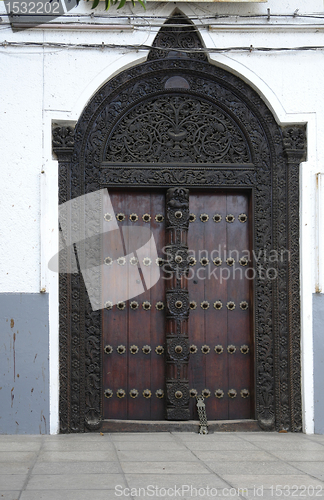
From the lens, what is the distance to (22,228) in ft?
17.9

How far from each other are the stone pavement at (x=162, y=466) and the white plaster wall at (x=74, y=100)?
64cm

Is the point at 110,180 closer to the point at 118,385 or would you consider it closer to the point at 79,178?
the point at 79,178

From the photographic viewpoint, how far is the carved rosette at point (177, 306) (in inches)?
221

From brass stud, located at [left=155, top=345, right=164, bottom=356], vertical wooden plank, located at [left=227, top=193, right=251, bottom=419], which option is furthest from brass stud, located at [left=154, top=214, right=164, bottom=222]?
brass stud, located at [left=155, top=345, right=164, bottom=356]

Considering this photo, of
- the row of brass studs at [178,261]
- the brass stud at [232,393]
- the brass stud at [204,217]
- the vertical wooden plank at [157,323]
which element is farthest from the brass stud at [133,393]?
the brass stud at [204,217]

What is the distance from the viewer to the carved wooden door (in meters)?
5.68

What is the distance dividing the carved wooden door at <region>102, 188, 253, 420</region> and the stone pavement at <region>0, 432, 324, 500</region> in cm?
40

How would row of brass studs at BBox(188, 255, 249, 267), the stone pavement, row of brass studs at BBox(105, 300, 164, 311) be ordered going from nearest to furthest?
the stone pavement, row of brass studs at BBox(105, 300, 164, 311), row of brass studs at BBox(188, 255, 249, 267)

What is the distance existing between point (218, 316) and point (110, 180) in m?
1.63

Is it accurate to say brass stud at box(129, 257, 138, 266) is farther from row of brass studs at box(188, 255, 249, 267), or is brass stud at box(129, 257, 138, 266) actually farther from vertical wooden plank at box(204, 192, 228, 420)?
vertical wooden plank at box(204, 192, 228, 420)

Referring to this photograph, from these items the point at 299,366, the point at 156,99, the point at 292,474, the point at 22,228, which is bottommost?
the point at 292,474

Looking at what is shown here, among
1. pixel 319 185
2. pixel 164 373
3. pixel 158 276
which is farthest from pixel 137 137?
pixel 164 373

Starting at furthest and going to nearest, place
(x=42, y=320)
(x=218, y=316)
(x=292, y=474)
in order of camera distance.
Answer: (x=218, y=316) < (x=42, y=320) < (x=292, y=474)

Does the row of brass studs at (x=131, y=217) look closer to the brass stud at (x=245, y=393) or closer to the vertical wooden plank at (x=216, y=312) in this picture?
the vertical wooden plank at (x=216, y=312)
